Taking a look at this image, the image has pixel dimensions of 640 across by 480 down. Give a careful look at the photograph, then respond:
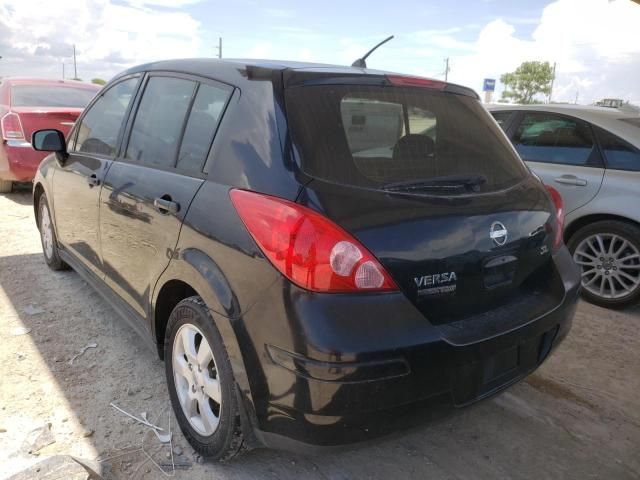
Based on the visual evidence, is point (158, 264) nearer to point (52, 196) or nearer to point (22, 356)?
point (22, 356)

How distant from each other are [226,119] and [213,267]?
63 centimetres

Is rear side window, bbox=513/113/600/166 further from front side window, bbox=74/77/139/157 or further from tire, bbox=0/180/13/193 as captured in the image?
tire, bbox=0/180/13/193

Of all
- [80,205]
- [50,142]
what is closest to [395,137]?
[80,205]

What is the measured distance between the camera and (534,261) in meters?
2.29

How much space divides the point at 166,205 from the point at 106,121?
139cm

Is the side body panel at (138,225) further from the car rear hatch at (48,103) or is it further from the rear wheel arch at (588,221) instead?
the car rear hatch at (48,103)

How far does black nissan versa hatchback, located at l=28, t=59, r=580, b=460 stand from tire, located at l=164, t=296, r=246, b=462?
0.01m

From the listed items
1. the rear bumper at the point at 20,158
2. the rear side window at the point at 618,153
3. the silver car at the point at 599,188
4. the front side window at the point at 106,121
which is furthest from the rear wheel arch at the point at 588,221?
the rear bumper at the point at 20,158

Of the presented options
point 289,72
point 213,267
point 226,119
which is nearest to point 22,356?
point 213,267

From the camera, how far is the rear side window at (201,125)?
228 cm

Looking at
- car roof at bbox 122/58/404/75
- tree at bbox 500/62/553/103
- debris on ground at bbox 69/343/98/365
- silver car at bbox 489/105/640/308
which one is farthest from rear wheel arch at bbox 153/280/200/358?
tree at bbox 500/62/553/103

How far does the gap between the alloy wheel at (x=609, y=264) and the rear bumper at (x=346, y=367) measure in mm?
2881

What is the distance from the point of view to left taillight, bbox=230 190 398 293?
174 centimetres

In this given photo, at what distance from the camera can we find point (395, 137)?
2299mm
